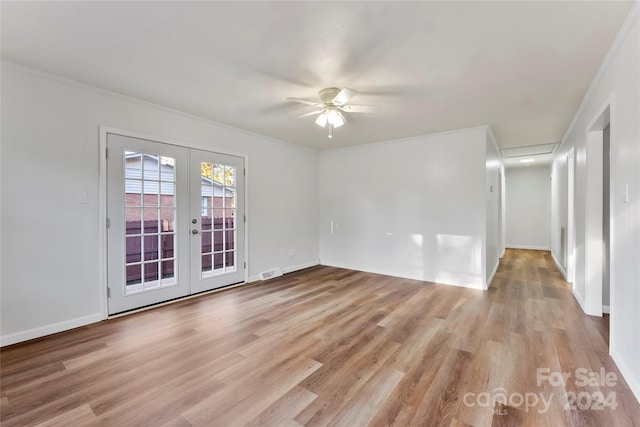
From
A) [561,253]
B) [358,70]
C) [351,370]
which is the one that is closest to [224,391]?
[351,370]

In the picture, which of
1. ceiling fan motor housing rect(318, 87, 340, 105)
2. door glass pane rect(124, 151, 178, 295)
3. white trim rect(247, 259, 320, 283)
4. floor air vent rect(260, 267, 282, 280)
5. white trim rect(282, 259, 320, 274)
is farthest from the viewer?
white trim rect(282, 259, 320, 274)

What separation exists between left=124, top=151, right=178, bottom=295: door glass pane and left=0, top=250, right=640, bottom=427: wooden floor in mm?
458

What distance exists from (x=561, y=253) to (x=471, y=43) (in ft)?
18.0

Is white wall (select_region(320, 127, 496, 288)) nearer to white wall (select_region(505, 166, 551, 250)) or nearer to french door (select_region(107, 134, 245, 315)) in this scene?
french door (select_region(107, 134, 245, 315))

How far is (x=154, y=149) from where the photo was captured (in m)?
3.52

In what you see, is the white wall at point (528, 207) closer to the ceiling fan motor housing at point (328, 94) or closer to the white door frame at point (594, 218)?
the white door frame at point (594, 218)

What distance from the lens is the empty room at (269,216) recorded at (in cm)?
185

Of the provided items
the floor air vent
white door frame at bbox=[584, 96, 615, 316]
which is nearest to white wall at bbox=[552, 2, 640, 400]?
white door frame at bbox=[584, 96, 615, 316]

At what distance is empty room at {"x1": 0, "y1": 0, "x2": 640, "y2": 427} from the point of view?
185 centimetres

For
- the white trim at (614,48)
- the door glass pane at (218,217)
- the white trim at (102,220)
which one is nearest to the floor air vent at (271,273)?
the door glass pane at (218,217)

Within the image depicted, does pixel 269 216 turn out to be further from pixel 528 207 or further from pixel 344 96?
pixel 528 207

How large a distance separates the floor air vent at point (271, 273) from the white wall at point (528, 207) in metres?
7.60

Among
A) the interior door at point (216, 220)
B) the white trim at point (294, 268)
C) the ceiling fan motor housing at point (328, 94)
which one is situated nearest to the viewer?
the ceiling fan motor housing at point (328, 94)

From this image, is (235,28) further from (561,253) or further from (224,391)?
(561,253)
